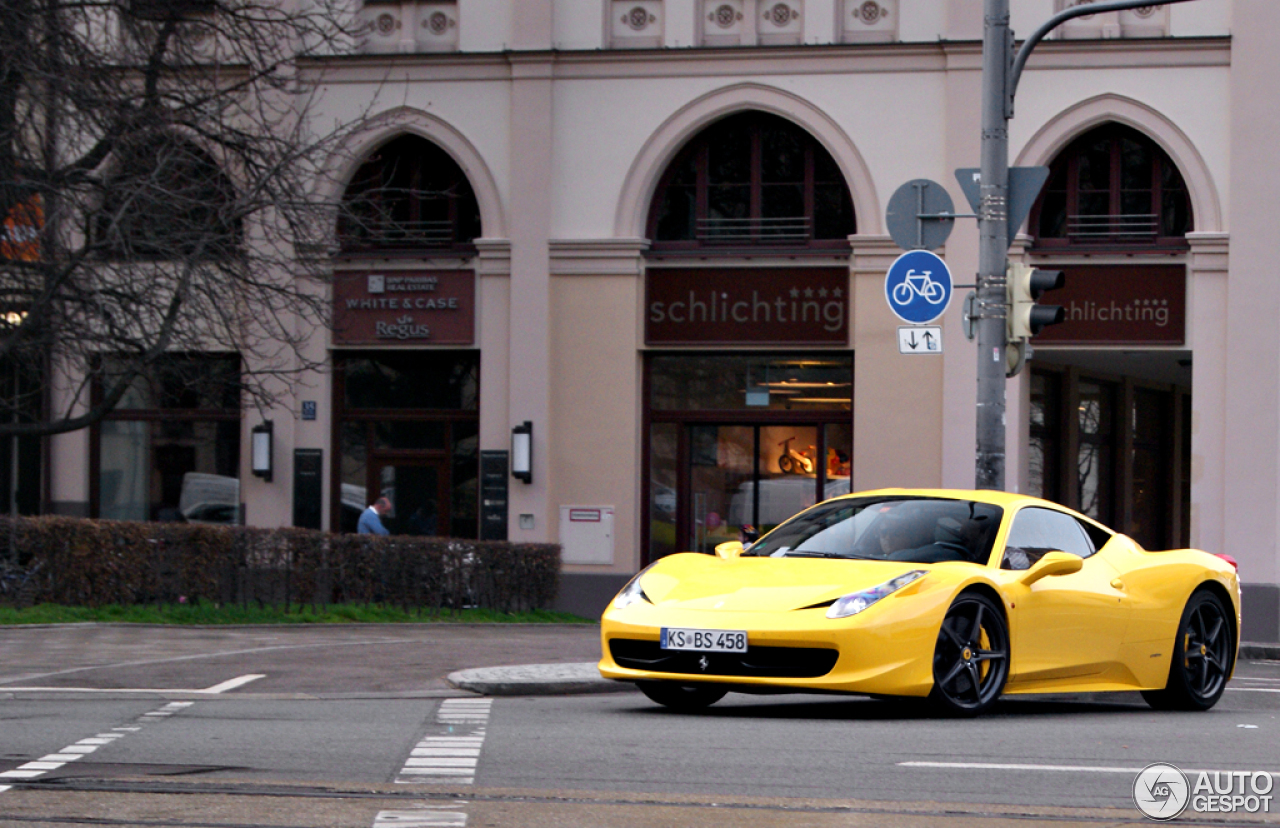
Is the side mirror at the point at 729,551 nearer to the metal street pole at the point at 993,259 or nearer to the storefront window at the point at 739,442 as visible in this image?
the metal street pole at the point at 993,259

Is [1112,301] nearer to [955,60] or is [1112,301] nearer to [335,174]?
[955,60]

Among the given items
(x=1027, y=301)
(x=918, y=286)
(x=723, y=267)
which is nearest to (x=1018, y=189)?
(x=1027, y=301)

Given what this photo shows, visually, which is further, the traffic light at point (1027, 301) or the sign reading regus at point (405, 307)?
the sign reading regus at point (405, 307)

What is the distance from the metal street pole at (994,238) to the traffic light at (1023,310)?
0.07 meters

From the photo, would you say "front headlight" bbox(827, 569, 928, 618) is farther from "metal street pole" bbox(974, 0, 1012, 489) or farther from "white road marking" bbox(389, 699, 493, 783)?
"metal street pole" bbox(974, 0, 1012, 489)

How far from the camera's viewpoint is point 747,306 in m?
23.2

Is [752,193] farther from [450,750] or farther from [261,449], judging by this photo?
[450,750]

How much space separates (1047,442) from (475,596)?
31.1ft

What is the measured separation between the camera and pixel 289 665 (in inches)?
479

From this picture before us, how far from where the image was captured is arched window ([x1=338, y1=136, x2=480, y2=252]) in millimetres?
24016

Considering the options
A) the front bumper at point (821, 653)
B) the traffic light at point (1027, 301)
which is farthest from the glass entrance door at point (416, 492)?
the front bumper at point (821, 653)

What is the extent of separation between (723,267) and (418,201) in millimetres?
4537

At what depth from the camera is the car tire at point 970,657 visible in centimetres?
866

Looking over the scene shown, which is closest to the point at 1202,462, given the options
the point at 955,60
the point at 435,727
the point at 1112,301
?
the point at 1112,301
